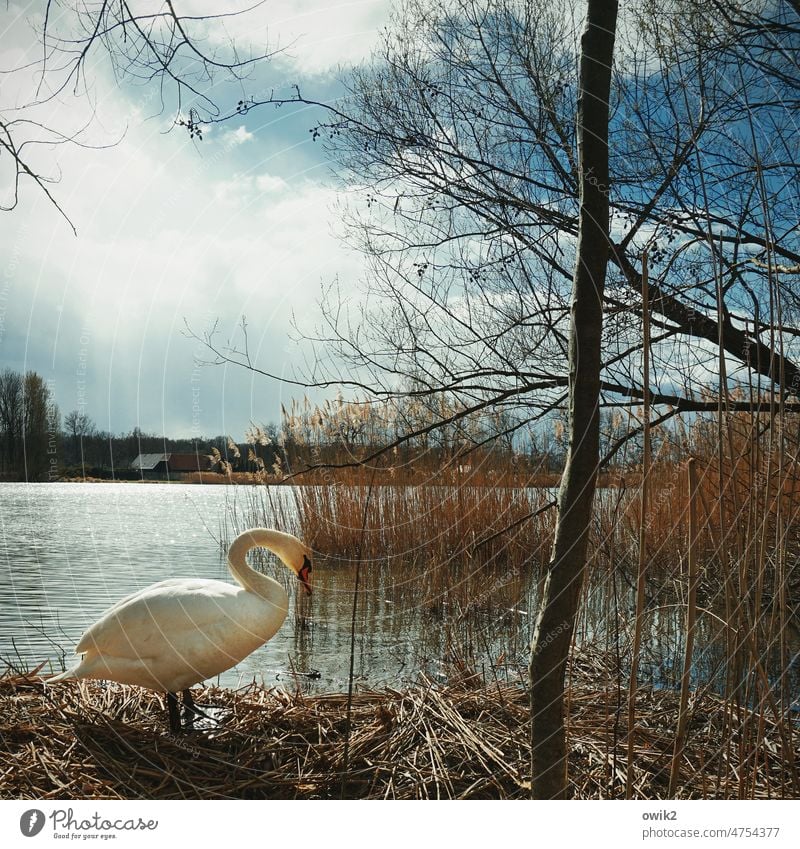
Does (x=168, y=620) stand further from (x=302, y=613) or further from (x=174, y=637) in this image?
(x=302, y=613)

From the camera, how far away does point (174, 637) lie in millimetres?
1283

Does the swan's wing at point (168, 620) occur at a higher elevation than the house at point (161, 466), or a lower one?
lower

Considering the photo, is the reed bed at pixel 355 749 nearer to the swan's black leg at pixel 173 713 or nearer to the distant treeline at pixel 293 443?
the swan's black leg at pixel 173 713

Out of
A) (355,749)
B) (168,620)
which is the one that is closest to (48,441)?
(168,620)

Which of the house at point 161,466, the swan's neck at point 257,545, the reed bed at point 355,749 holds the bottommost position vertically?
the reed bed at point 355,749

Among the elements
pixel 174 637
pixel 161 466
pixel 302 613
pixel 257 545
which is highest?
pixel 161 466

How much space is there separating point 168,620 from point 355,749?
1.38ft

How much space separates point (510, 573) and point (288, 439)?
0.89 meters

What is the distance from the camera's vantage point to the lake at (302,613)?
1.74 m

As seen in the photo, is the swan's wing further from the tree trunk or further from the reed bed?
the tree trunk

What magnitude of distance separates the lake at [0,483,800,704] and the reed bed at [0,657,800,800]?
0.67ft

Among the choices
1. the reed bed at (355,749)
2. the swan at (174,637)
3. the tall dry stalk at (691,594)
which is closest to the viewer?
the tall dry stalk at (691,594)

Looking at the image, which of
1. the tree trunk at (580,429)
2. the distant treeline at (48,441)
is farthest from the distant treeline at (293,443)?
the tree trunk at (580,429)

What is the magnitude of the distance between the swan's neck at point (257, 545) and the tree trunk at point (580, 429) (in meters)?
0.65
